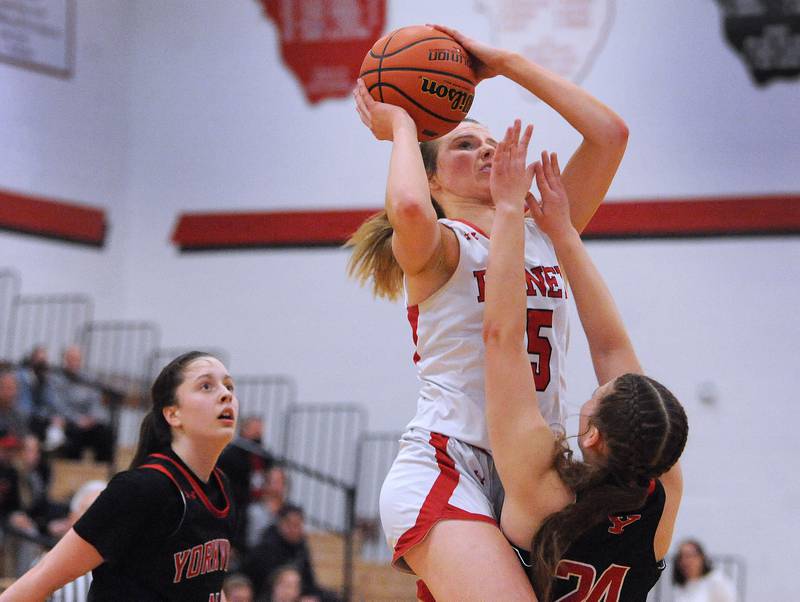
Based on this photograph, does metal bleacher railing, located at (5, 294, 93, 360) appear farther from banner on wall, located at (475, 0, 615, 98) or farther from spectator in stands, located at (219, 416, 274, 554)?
banner on wall, located at (475, 0, 615, 98)

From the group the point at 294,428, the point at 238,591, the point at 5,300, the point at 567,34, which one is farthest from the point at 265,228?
the point at 238,591

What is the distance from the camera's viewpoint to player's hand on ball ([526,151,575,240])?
3.18 metres

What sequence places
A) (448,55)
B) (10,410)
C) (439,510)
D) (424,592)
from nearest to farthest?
(439,510)
(424,592)
(448,55)
(10,410)

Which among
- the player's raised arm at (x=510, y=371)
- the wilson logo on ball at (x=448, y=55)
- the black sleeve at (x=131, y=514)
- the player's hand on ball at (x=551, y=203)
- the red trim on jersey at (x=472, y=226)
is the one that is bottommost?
the black sleeve at (x=131, y=514)

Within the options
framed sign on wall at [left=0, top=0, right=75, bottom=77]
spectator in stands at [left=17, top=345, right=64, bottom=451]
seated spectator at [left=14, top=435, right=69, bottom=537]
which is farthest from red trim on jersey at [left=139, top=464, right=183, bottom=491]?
framed sign on wall at [left=0, top=0, right=75, bottom=77]

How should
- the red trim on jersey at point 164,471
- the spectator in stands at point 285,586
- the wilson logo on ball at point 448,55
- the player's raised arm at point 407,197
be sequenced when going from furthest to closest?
1. the spectator in stands at point 285,586
2. the red trim on jersey at point 164,471
3. the wilson logo on ball at point 448,55
4. the player's raised arm at point 407,197

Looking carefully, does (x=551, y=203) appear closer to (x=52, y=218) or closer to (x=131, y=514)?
(x=131, y=514)

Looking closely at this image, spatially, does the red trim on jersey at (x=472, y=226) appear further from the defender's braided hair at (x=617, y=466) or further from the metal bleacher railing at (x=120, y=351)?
the metal bleacher railing at (x=120, y=351)

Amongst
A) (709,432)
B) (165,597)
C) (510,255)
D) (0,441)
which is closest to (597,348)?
(510,255)

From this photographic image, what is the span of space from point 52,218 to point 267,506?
4.23m

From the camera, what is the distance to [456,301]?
3.01 meters

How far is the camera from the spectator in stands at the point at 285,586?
28.3ft

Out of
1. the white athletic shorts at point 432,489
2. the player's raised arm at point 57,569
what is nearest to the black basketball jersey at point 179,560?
the player's raised arm at point 57,569

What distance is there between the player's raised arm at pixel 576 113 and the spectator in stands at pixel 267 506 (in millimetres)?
7008
